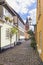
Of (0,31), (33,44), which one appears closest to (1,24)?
(0,31)

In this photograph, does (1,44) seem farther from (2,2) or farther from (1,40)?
(2,2)

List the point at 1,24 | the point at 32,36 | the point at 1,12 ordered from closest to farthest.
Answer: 1. the point at 1,24
2. the point at 1,12
3. the point at 32,36

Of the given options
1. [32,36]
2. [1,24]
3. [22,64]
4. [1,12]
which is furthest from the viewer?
[32,36]

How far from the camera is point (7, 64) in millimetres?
11391

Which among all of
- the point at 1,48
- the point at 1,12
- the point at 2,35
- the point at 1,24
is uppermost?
the point at 1,12

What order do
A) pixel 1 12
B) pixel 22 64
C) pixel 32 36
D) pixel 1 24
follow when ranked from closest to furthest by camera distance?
pixel 22 64, pixel 1 24, pixel 1 12, pixel 32 36

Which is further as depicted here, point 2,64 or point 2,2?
point 2,2

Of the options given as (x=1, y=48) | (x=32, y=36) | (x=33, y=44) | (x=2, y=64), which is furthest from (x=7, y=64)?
(x=32, y=36)

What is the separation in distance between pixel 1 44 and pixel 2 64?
28.7ft

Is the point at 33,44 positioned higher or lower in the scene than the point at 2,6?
lower

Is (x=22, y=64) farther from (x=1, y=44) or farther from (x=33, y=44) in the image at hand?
(x=33, y=44)

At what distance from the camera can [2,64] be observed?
1138cm

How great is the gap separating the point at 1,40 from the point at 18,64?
9.01 meters

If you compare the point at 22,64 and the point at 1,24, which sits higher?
the point at 1,24
